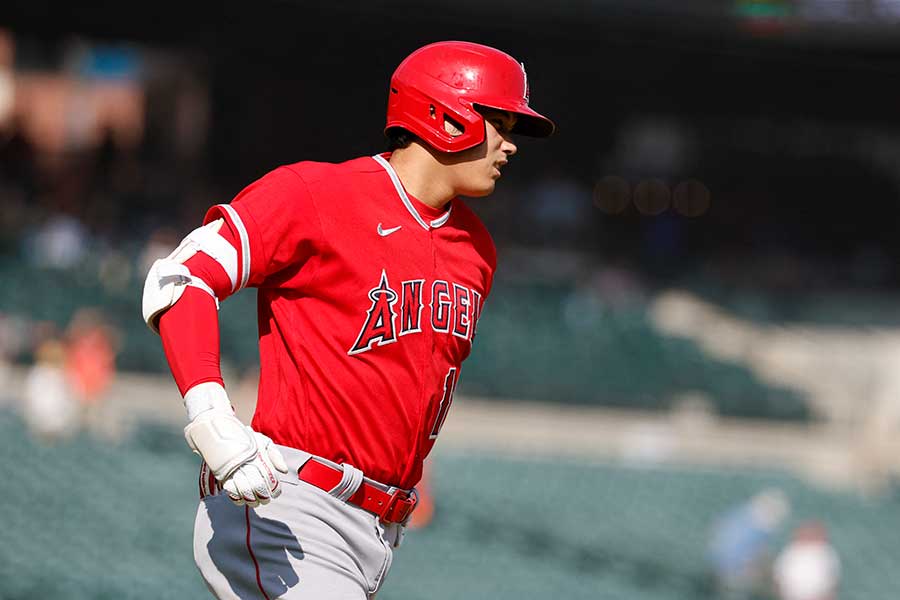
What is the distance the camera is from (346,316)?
225 centimetres

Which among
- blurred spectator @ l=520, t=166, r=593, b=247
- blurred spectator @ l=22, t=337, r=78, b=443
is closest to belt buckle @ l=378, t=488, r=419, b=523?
blurred spectator @ l=22, t=337, r=78, b=443

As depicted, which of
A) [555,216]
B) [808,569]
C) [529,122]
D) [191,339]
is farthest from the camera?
A: [555,216]

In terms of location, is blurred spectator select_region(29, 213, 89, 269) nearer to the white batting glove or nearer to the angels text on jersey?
the angels text on jersey

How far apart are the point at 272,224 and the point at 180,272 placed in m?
0.18

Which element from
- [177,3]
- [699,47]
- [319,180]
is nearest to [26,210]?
[177,3]

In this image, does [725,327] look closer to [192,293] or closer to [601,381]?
[601,381]

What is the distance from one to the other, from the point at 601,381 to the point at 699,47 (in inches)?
164

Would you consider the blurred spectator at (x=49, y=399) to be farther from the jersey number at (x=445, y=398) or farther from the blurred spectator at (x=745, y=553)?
the jersey number at (x=445, y=398)

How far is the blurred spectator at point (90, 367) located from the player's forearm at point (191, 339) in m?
7.75

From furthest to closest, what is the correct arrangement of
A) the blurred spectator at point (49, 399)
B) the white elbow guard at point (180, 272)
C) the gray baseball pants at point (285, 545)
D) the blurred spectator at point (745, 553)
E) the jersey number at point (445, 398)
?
the blurred spectator at point (745, 553) → the blurred spectator at point (49, 399) → the jersey number at point (445, 398) → the gray baseball pants at point (285, 545) → the white elbow guard at point (180, 272)

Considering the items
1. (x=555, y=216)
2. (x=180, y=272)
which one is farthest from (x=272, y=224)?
(x=555, y=216)

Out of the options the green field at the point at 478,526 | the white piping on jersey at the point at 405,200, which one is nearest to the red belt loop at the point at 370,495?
the white piping on jersey at the point at 405,200

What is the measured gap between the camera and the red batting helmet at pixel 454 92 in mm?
2299

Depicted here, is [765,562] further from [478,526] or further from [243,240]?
[243,240]
